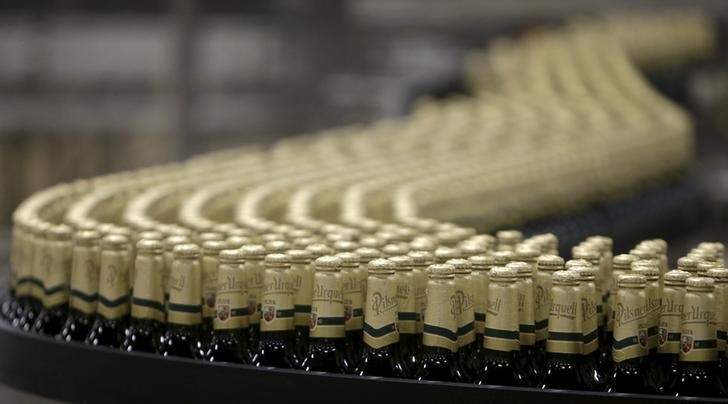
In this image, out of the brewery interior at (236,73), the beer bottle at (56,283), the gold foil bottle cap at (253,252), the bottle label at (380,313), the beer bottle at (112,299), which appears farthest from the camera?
the brewery interior at (236,73)

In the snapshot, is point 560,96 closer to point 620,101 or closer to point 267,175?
point 620,101

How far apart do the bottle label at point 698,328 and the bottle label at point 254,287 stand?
85 centimetres

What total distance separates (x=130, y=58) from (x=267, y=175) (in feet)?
18.4

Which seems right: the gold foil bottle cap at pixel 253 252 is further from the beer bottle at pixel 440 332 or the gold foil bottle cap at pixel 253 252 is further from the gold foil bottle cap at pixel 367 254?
the beer bottle at pixel 440 332

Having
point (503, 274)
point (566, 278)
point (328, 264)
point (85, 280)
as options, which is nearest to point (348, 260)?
point (328, 264)

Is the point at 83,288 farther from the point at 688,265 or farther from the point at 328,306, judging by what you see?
the point at 688,265

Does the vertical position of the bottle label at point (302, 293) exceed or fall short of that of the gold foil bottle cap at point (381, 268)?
it falls short

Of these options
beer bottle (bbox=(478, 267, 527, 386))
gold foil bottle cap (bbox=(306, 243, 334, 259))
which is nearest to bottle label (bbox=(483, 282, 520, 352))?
beer bottle (bbox=(478, 267, 527, 386))

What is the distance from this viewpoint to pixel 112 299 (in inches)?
115

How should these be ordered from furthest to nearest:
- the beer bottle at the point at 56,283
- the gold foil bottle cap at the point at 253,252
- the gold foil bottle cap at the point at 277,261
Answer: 1. the beer bottle at the point at 56,283
2. the gold foil bottle cap at the point at 253,252
3. the gold foil bottle cap at the point at 277,261

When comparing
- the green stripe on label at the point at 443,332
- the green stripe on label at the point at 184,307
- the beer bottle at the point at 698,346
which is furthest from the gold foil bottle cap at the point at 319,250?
the beer bottle at the point at 698,346

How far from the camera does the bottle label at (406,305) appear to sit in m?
2.66

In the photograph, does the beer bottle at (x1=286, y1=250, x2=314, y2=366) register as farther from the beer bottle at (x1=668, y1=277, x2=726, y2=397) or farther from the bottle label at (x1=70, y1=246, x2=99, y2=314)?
the beer bottle at (x1=668, y1=277, x2=726, y2=397)

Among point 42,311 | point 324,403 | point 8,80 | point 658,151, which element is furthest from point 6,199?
point 324,403
